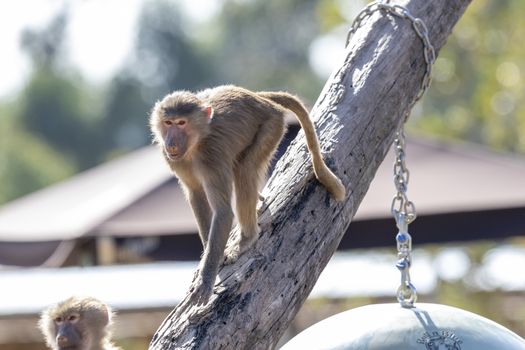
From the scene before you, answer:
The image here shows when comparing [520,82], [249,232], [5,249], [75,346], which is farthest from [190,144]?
[520,82]

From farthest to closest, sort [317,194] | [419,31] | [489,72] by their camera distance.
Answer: [489,72]
[419,31]
[317,194]

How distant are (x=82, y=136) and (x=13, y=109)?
2.10 metres

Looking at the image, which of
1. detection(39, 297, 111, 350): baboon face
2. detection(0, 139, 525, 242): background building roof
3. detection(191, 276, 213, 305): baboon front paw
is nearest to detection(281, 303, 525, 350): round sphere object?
detection(191, 276, 213, 305): baboon front paw

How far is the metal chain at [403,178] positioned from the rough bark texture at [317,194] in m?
0.03

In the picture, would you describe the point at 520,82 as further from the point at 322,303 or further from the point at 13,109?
the point at 13,109

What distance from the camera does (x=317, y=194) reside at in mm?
4480

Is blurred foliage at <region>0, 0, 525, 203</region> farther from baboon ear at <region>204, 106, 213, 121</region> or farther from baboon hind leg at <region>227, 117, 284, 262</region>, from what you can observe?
baboon ear at <region>204, 106, 213, 121</region>

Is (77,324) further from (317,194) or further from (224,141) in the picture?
(317,194)

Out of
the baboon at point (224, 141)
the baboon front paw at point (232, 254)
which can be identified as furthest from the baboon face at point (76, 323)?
the baboon front paw at point (232, 254)

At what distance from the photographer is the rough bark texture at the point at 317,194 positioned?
159 inches

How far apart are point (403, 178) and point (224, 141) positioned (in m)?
0.64

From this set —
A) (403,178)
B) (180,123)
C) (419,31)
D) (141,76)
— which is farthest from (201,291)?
(141,76)

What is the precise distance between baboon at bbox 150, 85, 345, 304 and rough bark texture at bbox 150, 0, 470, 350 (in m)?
0.08

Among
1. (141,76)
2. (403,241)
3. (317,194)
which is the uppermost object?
(141,76)
